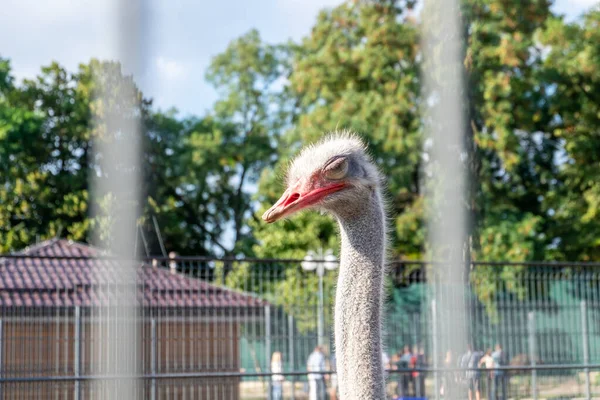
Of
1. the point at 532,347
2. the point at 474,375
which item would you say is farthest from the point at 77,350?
the point at 532,347

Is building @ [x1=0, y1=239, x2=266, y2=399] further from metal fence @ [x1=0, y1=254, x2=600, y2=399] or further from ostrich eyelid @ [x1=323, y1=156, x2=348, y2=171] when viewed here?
ostrich eyelid @ [x1=323, y1=156, x2=348, y2=171]

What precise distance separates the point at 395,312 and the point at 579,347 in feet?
5.44

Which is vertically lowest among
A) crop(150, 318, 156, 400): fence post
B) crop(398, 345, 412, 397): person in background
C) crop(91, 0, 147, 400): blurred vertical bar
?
crop(398, 345, 412, 397): person in background

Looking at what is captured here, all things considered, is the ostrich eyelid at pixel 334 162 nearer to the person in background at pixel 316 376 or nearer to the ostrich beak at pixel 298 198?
the ostrich beak at pixel 298 198

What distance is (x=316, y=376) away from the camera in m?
8.35

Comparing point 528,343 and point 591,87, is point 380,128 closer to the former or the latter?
point 591,87

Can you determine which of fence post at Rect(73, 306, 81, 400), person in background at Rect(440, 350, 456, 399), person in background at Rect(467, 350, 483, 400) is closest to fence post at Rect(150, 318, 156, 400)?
fence post at Rect(73, 306, 81, 400)

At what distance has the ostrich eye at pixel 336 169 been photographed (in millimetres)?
2234

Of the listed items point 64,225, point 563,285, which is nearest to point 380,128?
point 64,225

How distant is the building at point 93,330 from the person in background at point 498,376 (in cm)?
189

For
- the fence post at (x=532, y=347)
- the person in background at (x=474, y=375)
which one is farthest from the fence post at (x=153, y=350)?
the fence post at (x=532, y=347)

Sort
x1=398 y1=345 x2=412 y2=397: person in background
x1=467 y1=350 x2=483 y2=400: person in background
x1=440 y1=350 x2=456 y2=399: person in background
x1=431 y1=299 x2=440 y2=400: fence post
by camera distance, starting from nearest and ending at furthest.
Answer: x1=440 y1=350 x2=456 y2=399: person in background, x1=467 y1=350 x2=483 y2=400: person in background, x1=431 y1=299 x2=440 y2=400: fence post, x1=398 y1=345 x2=412 y2=397: person in background

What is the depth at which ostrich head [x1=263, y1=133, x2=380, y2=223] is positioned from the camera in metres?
2.20

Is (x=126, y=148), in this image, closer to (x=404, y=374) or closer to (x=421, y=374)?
(x=421, y=374)
